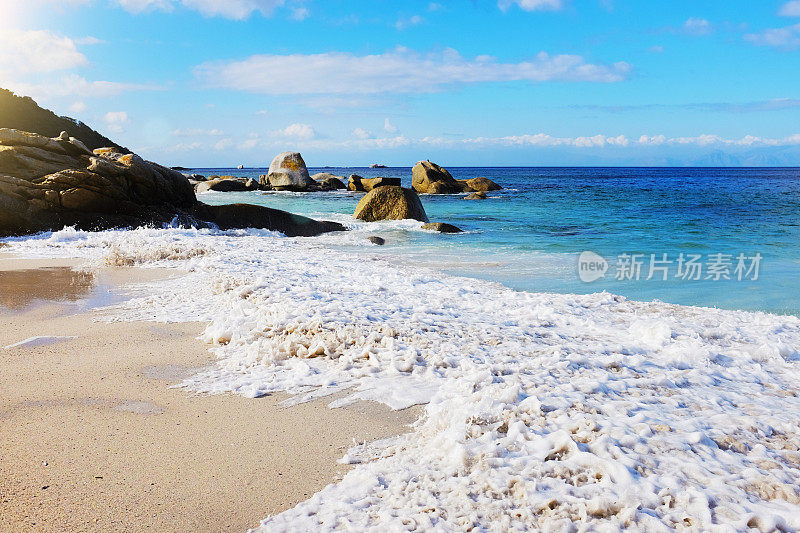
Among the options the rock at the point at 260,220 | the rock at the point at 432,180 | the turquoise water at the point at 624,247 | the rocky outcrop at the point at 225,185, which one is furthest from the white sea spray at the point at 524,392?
the rocky outcrop at the point at 225,185

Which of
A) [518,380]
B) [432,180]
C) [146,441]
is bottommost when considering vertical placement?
[146,441]

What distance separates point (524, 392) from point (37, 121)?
31.2 metres

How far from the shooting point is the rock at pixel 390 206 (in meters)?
17.8

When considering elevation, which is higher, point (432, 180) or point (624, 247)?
point (432, 180)

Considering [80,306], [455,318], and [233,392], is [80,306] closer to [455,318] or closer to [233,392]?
[233,392]

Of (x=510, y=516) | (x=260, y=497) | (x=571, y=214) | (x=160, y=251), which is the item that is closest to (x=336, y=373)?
(x=260, y=497)

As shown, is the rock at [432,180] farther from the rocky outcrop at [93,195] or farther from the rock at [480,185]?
the rocky outcrop at [93,195]

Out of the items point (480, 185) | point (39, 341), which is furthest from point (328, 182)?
point (39, 341)

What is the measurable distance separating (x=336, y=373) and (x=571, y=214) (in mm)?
22025

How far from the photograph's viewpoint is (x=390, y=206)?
18109 mm

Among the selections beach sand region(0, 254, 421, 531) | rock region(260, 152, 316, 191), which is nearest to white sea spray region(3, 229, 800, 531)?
beach sand region(0, 254, 421, 531)

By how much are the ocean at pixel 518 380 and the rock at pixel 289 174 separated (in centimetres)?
3114
